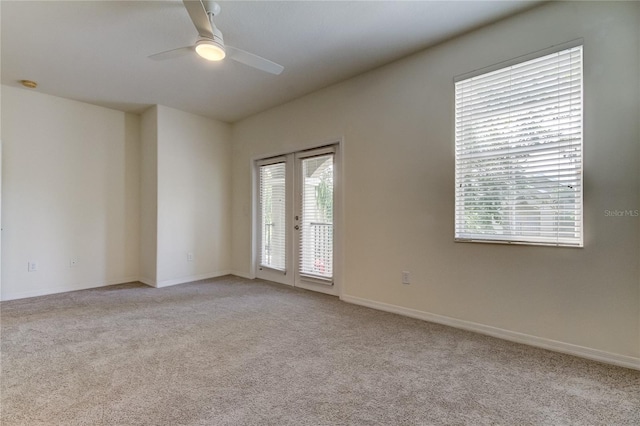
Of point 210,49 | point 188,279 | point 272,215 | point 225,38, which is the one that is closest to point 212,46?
point 210,49

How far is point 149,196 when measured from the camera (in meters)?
4.65

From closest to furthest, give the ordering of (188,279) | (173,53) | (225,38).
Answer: (173,53)
(225,38)
(188,279)

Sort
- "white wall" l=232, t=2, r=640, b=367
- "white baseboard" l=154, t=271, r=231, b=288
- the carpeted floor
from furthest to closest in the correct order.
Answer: "white baseboard" l=154, t=271, r=231, b=288
"white wall" l=232, t=2, r=640, b=367
the carpeted floor

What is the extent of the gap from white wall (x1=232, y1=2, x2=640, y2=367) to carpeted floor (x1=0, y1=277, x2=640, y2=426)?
26 centimetres

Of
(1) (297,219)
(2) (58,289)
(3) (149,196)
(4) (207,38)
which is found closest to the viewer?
(4) (207,38)

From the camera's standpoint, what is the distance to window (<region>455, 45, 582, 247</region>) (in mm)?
2318

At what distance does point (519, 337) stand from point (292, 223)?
3.00m

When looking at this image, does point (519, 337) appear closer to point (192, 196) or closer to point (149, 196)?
point (192, 196)

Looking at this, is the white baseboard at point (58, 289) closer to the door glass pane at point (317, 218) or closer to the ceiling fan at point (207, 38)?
the door glass pane at point (317, 218)

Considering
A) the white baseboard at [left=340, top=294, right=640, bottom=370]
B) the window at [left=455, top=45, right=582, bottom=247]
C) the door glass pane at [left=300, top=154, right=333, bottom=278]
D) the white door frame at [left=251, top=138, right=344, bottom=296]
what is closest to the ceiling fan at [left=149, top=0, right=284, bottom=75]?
the white door frame at [left=251, top=138, right=344, bottom=296]

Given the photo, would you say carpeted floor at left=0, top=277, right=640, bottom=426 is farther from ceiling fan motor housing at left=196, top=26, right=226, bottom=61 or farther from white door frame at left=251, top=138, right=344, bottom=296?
ceiling fan motor housing at left=196, top=26, right=226, bottom=61

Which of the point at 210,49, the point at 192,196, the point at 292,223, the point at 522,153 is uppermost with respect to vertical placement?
the point at 210,49

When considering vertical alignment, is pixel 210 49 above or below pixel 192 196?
above

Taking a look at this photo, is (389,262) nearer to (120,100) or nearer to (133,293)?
(133,293)
